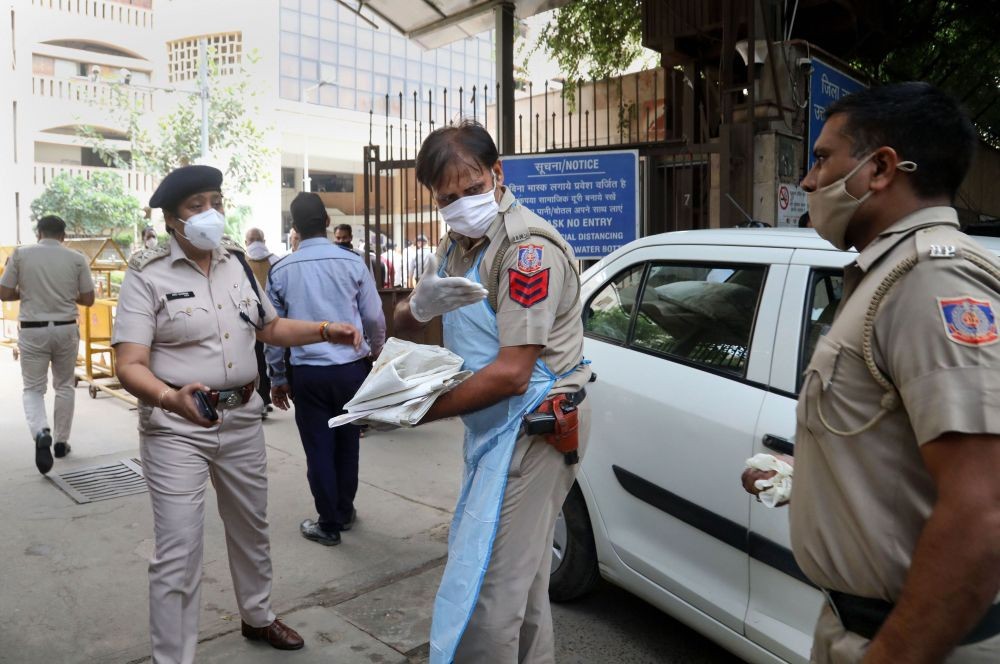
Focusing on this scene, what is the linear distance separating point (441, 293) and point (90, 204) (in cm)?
3095

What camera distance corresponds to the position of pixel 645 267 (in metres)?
3.41

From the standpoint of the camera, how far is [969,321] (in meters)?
1.12

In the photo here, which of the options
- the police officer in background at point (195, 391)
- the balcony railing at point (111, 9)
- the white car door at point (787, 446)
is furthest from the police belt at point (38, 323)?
the balcony railing at point (111, 9)

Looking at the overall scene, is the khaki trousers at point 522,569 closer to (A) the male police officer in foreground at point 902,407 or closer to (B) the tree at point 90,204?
(A) the male police officer in foreground at point 902,407

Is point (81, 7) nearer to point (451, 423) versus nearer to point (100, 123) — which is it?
point (100, 123)

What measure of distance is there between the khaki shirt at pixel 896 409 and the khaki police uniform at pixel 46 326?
6.15m

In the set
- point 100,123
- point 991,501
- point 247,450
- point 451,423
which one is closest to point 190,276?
point 247,450

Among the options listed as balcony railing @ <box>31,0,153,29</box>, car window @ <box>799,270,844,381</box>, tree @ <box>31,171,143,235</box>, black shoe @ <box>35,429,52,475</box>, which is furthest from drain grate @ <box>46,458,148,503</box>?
balcony railing @ <box>31,0,153,29</box>

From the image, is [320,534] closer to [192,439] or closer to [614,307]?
[192,439]

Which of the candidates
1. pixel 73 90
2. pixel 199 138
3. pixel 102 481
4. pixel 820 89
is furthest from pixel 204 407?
pixel 73 90

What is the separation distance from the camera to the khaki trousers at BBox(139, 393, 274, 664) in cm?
275

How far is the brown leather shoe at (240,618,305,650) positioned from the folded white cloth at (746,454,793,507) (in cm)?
232

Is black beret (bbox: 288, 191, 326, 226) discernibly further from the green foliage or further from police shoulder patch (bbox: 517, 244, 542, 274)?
the green foliage

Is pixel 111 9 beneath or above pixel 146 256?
above
